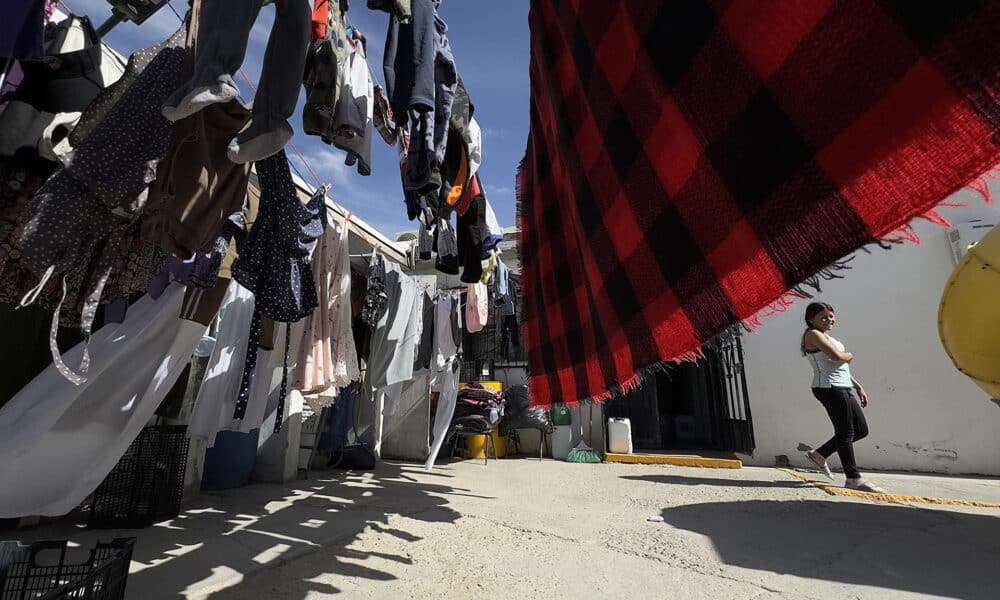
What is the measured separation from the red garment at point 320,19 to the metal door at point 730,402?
5.35 meters

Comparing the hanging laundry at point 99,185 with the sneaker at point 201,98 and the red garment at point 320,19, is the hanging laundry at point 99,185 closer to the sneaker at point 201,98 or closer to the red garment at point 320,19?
the sneaker at point 201,98

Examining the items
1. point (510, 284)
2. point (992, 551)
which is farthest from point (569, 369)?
point (510, 284)

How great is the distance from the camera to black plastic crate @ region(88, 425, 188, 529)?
261 centimetres

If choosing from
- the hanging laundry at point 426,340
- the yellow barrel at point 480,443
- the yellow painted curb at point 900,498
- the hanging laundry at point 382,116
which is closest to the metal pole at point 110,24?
the hanging laundry at point 382,116

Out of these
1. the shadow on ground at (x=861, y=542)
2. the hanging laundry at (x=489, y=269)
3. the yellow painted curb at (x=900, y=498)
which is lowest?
the shadow on ground at (x=861, y=542)

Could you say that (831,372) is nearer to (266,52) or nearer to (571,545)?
(571,545)

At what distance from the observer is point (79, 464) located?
1.88 meters

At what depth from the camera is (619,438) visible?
614 centimetres

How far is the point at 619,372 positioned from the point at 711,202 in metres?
0.58

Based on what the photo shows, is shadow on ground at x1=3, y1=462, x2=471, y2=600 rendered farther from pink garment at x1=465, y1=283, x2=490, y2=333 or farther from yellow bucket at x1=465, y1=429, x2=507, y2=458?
yellow bucket at x1=465, y1=429, x2=507, y2=458

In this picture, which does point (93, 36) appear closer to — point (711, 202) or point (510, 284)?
point (711, 202)

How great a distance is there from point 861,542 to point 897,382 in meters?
3.57

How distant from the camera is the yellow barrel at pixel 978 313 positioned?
2018 millimetres

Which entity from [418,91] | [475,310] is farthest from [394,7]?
[475,310]
